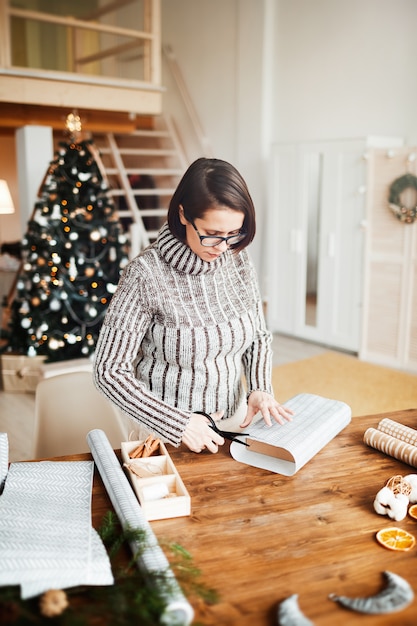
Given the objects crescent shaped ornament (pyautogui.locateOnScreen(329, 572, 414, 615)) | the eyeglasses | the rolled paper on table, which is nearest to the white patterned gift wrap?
the rolled paper on table

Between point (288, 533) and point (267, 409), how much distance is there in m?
0.50

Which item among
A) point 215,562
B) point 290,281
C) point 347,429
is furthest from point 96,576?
point 290,281

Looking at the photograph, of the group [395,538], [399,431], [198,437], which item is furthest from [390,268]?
[395,538]

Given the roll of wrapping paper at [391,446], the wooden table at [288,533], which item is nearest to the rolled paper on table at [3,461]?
the wooden table at [288,533]

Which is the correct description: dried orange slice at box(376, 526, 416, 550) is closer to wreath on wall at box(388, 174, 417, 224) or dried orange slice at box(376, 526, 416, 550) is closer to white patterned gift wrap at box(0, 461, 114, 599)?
white patterned gift wrap at box(0, 461, 114, 599)

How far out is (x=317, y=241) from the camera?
6.46 metres

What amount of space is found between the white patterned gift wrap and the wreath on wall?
14.5 ft

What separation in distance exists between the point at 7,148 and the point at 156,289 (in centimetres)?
640

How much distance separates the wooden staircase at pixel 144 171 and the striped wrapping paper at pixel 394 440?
204 inches

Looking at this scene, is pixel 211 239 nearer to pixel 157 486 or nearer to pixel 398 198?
pixel 157 486

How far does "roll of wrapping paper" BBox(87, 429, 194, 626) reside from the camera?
1.00 m

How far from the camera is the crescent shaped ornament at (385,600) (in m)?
1.05

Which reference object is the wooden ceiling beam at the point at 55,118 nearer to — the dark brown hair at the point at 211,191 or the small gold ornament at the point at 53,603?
the dark brown hair at the point at 211,191

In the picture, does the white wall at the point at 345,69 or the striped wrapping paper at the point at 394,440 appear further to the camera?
the white wall at the point at 345,69
